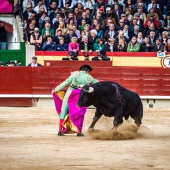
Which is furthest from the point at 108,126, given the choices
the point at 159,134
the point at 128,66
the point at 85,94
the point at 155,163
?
the point at 128,66

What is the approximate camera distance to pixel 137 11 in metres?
20.7

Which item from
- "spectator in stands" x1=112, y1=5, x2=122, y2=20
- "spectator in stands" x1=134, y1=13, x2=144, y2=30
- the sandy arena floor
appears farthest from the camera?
"spectator in stands" x1=112, y1=5, x2=122, y2=20

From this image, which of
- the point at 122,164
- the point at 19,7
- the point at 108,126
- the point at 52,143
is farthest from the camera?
the point at 19,7

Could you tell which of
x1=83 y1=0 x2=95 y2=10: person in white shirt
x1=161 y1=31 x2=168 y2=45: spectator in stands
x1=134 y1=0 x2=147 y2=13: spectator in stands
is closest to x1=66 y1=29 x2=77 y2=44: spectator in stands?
x1=83 y1=0 x2=95 y2=10: person in white shirt

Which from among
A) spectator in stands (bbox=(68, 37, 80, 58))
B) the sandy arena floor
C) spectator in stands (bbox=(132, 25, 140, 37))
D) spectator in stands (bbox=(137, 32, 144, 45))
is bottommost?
the sandy arena floor

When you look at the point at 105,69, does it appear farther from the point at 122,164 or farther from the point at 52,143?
the point at 122,164

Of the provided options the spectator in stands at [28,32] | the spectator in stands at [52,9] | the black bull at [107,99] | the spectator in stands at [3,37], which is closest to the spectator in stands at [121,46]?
the spectator in stands at [52,9]

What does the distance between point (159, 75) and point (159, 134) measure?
5805 millimetres

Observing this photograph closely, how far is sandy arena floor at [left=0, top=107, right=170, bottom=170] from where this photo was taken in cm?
1017

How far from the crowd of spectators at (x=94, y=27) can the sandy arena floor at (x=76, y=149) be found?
401 centimetres

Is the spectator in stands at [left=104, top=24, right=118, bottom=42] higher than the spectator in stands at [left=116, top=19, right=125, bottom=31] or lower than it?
lower

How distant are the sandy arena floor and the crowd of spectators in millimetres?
4012

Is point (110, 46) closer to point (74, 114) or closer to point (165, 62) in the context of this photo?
point (165, 62)

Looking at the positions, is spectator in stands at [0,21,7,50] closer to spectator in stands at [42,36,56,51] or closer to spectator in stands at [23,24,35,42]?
spectator in stands at [23,24,35,42]
